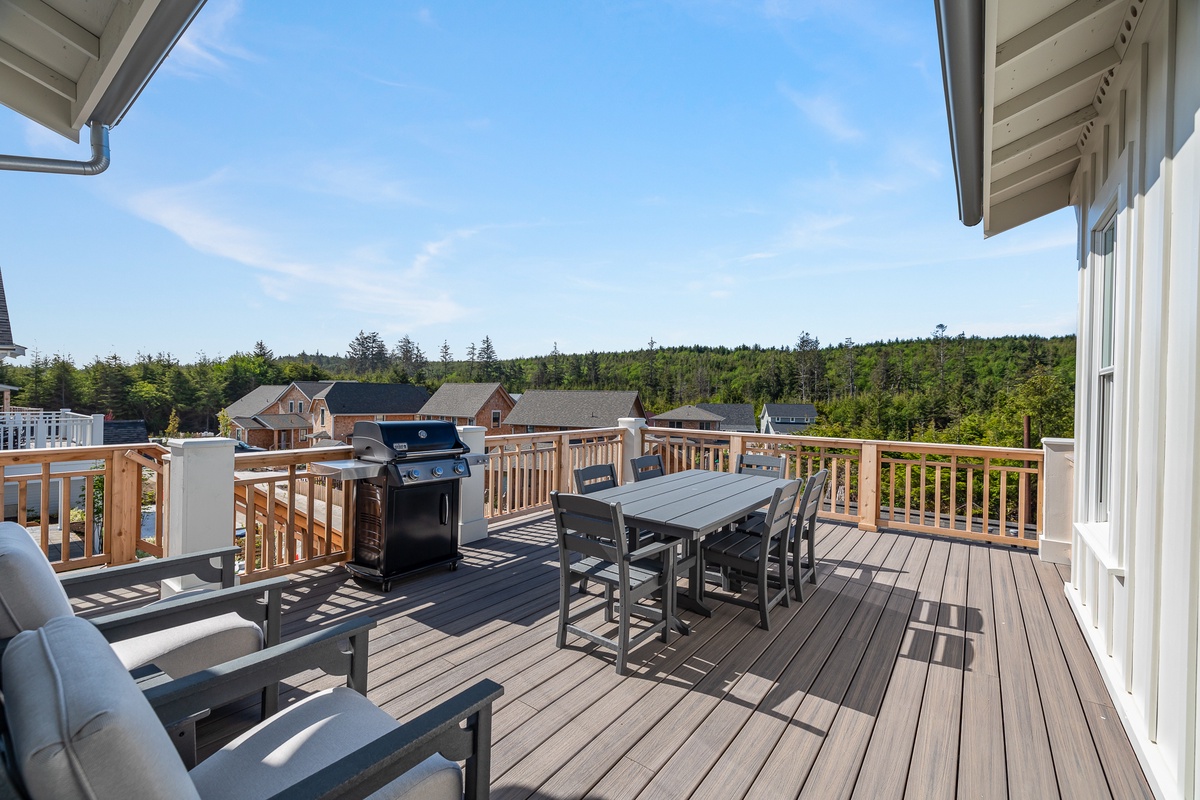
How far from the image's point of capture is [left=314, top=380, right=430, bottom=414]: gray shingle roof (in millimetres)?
35500

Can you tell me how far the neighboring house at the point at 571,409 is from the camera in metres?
35.2

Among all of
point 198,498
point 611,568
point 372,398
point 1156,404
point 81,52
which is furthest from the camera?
point 372,398

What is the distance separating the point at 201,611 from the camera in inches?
80.6

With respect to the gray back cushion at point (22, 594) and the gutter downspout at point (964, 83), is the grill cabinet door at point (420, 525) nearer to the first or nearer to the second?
the gray back cushion at point (22, 594)

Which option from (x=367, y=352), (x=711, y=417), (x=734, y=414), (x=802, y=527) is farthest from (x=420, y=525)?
(x=367, y=352)

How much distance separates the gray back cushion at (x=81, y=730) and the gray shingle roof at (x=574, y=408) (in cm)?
3287

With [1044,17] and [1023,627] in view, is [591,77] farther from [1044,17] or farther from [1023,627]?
[1023,627]

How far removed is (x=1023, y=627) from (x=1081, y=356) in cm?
175

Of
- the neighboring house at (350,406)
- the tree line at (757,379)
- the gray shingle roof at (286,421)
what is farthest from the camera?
the gray shingle roof at (286,421)

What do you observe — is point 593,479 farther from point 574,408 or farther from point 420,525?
point 574,408

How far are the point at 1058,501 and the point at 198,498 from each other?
6388 millimetres

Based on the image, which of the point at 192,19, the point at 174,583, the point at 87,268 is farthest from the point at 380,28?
the point at 87,268

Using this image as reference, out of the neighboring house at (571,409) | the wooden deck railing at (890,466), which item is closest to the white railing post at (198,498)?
the wooden deck railing at (890,466)

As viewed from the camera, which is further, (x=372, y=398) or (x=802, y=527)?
(x=372, y=398)
